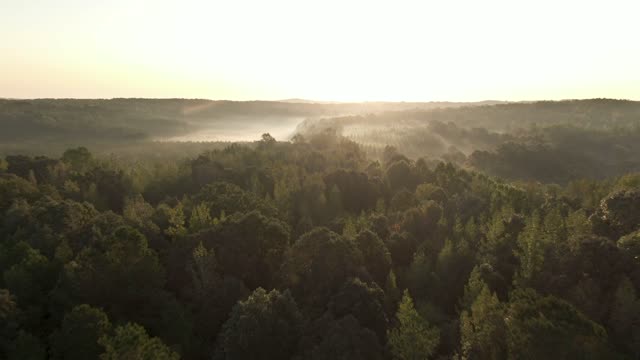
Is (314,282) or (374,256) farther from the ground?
(374,256)

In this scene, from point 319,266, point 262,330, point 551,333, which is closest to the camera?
point 551,333

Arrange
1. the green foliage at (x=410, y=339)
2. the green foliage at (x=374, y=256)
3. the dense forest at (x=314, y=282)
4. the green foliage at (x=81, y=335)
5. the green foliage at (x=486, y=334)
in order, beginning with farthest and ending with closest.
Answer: the green foliage at (x=374, y=256), the green foliage at (x=81, y=335), the dense forest at (x=314, y=282), the green foliage at (x=410, y=339), the green foliage at (x=486, y=334)

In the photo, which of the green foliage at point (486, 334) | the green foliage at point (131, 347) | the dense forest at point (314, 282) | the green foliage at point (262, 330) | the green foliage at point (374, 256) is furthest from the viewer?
the green foliage at point (374, 256)

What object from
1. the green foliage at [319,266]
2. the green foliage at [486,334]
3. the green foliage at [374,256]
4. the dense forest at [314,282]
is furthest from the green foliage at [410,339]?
the green foliage at [374,256]

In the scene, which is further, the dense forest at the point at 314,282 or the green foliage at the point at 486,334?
the dense forest at the point at 314,282

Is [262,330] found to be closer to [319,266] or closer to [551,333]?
[319,266]

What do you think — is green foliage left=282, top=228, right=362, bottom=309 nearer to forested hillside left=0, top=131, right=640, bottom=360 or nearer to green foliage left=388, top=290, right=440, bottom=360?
forested hillside left=0, top=131, right=640, bottom=360

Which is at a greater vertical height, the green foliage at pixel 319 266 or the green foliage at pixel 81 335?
the green foliage at pixel 319 266

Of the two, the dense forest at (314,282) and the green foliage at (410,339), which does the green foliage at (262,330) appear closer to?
the dense forest at (314,282)

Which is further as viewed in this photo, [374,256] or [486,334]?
[374,256]

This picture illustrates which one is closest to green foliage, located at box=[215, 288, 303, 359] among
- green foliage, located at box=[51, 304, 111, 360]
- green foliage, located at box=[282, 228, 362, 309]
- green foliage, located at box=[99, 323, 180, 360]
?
green foliage, located at box=[282, 228, 362, 309]

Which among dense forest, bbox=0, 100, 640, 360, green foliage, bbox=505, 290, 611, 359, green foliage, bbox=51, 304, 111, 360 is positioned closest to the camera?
green foliage, bbox=505, 290, 611, 359

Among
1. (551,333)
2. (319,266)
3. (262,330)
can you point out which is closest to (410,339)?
(551,333)
